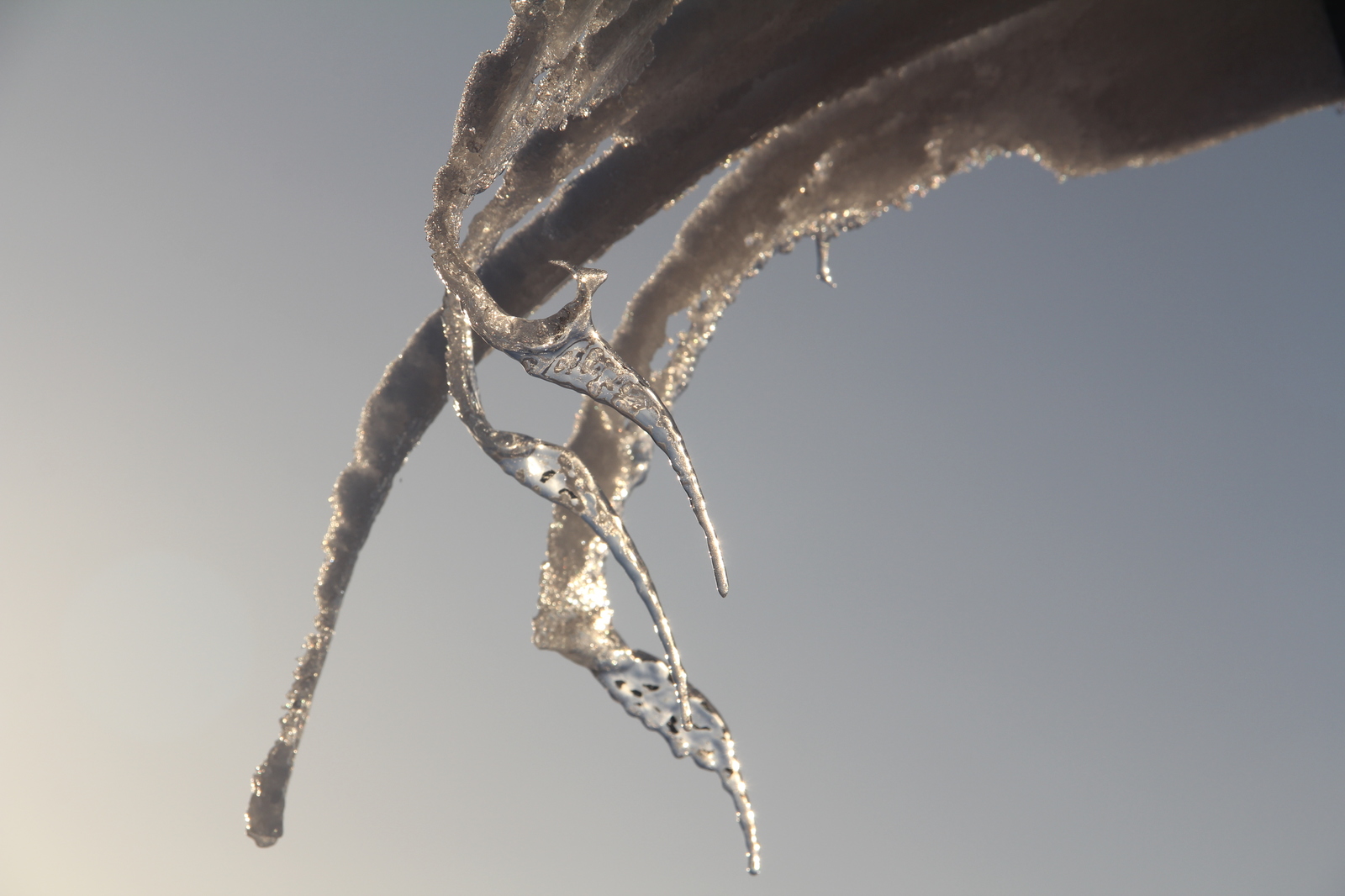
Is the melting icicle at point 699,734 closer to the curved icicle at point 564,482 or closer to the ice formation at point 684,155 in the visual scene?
the ice formation at point 684,155

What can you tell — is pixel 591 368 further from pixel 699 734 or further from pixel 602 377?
pixel 699 734

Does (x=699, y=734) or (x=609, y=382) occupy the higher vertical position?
(x=609, y=382)

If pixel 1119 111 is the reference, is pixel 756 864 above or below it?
below

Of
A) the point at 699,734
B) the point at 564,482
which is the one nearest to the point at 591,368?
the point at 564,482

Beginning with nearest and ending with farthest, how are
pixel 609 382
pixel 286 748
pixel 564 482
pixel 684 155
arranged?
pixel 609 382, pixel 564 482, pixel 684 155, pixel 286 748

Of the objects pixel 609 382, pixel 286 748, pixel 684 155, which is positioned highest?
pixel 684 155

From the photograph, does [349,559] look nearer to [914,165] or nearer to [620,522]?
[620,522]

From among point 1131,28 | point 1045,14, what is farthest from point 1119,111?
point 1045,14

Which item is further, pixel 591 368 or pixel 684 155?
pixel 684 155

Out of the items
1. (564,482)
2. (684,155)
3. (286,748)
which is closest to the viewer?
(564,482)
